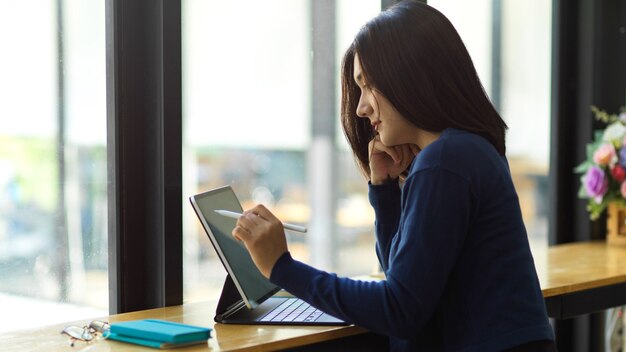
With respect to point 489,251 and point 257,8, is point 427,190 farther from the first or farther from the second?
point 257,8

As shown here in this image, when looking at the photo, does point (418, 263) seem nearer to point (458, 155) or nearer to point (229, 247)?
point (458, 155)

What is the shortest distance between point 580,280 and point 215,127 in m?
1.15

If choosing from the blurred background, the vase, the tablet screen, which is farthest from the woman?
the vase

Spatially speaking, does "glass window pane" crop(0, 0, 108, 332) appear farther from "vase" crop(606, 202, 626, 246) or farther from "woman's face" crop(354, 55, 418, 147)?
"vase" crop(606, 202, 626, 246)

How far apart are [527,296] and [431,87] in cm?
42

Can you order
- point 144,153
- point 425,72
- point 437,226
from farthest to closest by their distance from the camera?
1. point 144,153
2. point 425,72
3. point 437,226

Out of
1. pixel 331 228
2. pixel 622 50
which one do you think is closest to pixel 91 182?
pixel 331 228

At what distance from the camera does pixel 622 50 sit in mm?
3365

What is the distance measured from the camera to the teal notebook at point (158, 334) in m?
1.53

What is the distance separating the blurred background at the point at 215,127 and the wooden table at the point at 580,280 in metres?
0.52

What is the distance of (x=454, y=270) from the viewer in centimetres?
148

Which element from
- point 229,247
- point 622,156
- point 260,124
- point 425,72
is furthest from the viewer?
point 622,156

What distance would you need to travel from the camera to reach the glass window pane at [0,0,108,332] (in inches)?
73.2

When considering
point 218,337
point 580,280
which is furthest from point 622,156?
point 218,337
